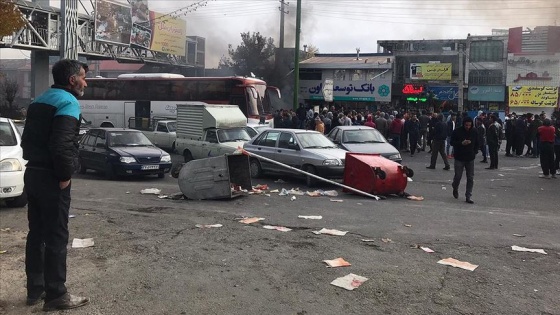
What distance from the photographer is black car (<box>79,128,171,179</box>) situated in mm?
13305

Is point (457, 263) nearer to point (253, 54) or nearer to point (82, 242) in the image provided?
point (82, 242)

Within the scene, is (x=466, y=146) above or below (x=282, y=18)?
below

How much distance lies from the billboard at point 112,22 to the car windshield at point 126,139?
24.5 m

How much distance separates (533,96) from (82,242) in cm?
4369

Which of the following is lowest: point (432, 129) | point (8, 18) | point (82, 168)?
point (82, 168)

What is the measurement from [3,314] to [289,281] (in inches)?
94.9

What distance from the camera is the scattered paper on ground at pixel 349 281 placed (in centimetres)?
469

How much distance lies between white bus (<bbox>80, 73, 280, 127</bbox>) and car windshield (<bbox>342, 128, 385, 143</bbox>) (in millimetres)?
9306

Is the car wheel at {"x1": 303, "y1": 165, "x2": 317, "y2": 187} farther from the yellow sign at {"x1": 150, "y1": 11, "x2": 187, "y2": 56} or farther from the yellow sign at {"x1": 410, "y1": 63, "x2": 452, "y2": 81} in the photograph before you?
the yellow sign at {"x1": 150, "y1": 11, "x2": 187, "y2": 56}

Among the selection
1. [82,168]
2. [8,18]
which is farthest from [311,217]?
[8,18]

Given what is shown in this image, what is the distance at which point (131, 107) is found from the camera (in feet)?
87.1

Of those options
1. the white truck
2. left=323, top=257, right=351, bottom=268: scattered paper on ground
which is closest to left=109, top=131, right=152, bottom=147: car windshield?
the white truck

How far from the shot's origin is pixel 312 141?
13.0 m

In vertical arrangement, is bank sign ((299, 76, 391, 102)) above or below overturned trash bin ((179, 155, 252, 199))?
above
